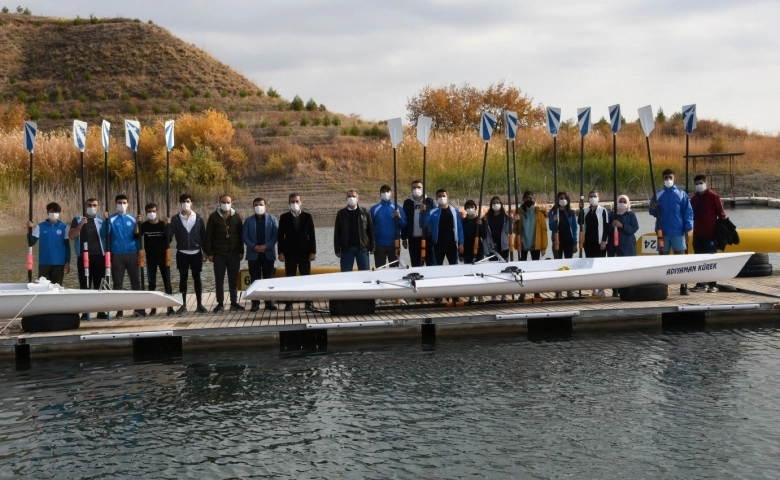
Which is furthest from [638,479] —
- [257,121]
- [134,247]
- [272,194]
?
[257,121]

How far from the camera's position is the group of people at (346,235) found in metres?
12.7

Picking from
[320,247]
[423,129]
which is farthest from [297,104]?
[423,129]

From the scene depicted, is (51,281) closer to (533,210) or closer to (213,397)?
(213,397)

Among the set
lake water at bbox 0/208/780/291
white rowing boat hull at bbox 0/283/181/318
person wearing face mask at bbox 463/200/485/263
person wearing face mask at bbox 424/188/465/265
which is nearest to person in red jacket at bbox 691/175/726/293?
person wearing face mask at bbox 463/200/485/263

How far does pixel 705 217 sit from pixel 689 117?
1.89 m

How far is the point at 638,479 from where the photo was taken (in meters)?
7.43

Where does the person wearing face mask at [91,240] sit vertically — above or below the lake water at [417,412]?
above

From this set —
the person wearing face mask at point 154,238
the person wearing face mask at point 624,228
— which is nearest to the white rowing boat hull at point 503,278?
the person wearing face mask at point 624,228

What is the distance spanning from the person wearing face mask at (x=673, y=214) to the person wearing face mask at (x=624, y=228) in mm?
→ 399

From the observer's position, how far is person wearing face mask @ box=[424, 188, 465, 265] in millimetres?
13383

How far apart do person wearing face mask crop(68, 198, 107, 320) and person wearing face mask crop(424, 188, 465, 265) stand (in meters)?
4.70

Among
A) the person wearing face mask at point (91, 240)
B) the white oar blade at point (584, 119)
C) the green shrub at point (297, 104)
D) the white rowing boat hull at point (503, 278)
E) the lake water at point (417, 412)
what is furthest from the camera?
the green shrub at point (297, 104)

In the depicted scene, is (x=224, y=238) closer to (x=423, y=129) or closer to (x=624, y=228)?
(x=423, y=129)

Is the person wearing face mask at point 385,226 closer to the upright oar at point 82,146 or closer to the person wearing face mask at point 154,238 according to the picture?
the person wearing face mask at point 154,238
